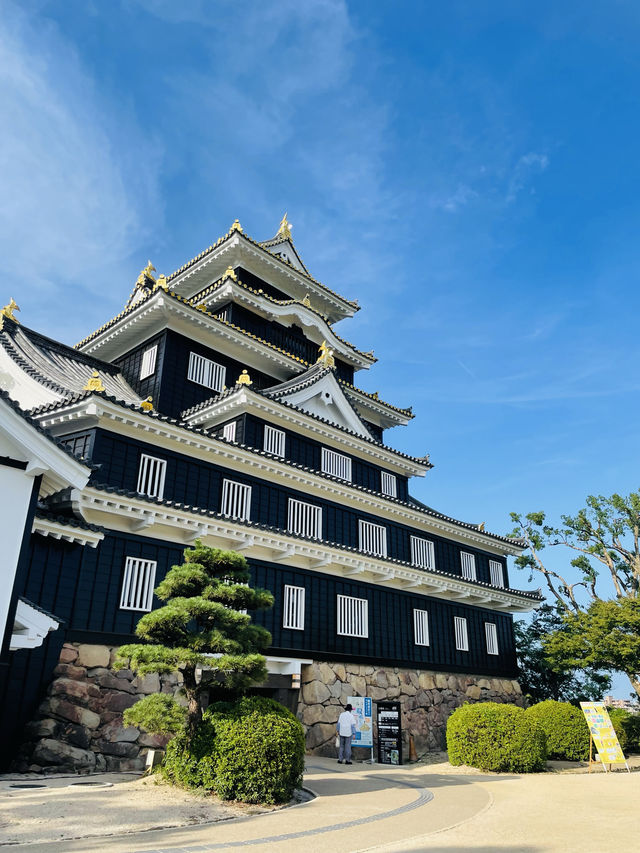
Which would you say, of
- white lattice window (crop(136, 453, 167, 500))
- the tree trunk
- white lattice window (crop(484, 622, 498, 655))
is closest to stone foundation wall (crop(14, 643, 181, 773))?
the tree trunk

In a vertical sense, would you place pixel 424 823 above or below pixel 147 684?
below

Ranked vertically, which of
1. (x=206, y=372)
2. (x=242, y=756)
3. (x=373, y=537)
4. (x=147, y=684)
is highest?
(x=206, y=372)

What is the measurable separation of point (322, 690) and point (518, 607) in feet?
49.6

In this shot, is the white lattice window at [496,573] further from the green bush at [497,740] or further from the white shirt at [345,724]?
the white shirt at [345,724]

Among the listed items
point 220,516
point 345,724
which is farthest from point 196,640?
point 345,724

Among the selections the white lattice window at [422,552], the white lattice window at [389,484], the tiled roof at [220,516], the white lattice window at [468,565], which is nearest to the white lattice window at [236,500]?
the tiled roof at [220,516]

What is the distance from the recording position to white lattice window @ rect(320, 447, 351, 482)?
1024 inches

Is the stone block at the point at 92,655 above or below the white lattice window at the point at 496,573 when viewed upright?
below

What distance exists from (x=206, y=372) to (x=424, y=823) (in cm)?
1850

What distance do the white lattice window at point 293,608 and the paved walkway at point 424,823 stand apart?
561 centimetres

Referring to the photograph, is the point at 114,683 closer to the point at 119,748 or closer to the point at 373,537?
the point at 119,748

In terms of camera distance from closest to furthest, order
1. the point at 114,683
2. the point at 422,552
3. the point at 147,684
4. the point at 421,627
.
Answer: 1. the point at 114,683
2. the point at 147,684
3. the point at 421,627
4. the point at 422,552

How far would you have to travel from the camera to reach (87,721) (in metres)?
14.4

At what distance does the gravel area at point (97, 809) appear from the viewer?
8.22 meters
